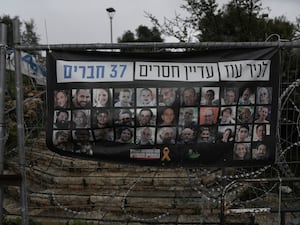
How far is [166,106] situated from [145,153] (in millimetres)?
472

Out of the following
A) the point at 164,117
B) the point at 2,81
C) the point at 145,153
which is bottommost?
the point at 145,153

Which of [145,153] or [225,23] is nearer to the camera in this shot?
[145,153]

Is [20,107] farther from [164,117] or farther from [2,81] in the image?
[164,117]

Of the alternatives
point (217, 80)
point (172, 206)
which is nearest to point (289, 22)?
point (172, 206)

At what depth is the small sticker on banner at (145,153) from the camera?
302 cm

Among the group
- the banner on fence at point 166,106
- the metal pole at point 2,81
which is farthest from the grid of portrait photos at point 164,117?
the metal pole at point 2,81

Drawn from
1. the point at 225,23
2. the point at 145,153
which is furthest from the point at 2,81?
the point at 225,23

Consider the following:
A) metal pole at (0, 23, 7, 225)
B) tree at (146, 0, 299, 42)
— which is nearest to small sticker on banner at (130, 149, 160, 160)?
metal pole at (0, 23, 7, 225)

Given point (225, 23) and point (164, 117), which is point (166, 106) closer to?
point (164, 117)

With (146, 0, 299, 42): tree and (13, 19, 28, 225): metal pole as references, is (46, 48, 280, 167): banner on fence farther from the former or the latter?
(146, 0, 299, 42): tree

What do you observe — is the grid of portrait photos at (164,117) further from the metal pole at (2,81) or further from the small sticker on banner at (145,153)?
the metal pole at (2,81)

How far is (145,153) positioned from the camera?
9.92 ft

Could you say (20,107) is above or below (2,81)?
below

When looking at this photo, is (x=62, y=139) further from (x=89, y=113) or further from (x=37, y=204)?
(x=37, y=204)
